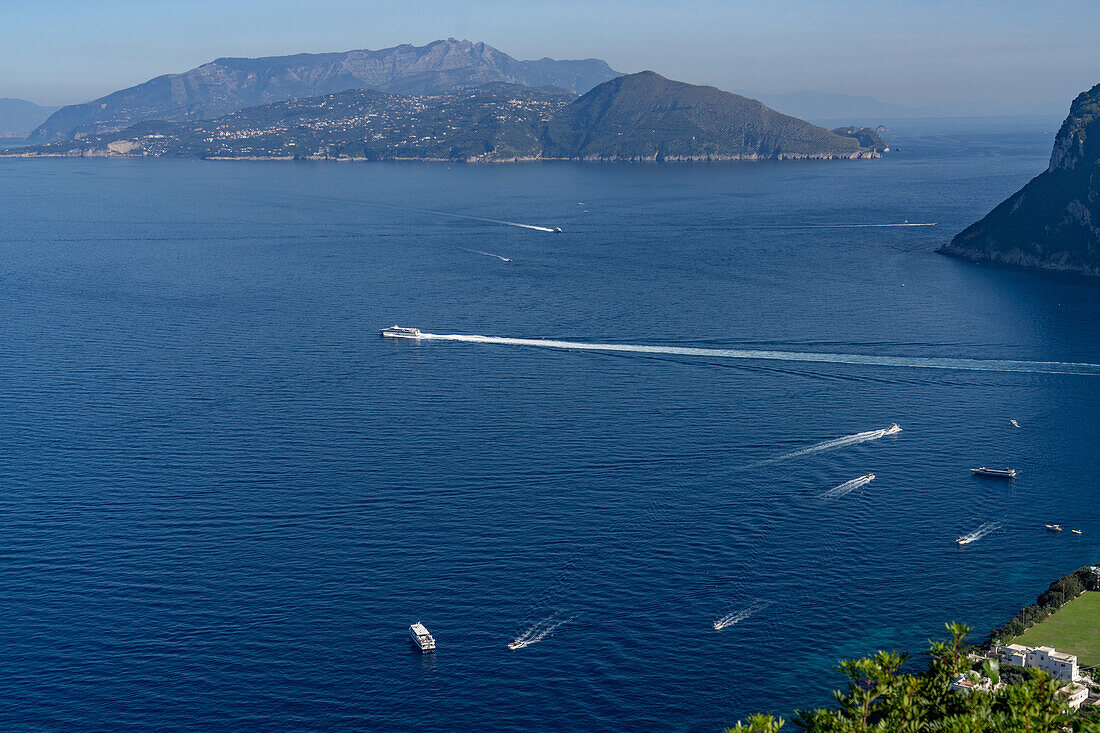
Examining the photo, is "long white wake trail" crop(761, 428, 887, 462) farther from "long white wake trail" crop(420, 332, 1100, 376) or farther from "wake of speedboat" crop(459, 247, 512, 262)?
"wake of speedboat" crop(459, 247, 512, 262)

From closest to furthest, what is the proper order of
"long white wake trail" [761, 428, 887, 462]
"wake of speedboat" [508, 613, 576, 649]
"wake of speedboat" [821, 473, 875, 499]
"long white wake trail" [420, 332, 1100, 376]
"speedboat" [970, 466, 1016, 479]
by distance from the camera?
"wake of speedboat" [508, 613, 576, 649] < "wake of speedboat" [821, 473, 875, 499] < "speedboat" [970, 466, 1016, 479] < "long white wake trail" [761, 428, 887, 462] < "long white wake trail" [420, 332, 1100, 376]

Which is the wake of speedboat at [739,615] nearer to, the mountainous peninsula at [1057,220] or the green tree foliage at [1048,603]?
the green tree foliage at [1048,603]

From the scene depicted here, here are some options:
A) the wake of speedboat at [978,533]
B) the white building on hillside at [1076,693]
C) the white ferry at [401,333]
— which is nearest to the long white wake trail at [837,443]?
the wake of speedboat at [978,533]

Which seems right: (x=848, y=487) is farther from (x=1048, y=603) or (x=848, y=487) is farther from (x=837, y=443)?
(x=1048, y=603)

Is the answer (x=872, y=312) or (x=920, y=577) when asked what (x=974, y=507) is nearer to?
(x=920, y=577)

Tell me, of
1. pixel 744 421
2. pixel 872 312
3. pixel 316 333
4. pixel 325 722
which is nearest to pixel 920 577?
pixel 744 421

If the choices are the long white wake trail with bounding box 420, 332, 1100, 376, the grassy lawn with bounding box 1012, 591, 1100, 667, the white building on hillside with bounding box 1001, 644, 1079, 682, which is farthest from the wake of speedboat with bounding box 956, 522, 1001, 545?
the long white wake trail with bounding box 420, 332, 1100, 376
